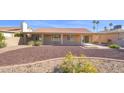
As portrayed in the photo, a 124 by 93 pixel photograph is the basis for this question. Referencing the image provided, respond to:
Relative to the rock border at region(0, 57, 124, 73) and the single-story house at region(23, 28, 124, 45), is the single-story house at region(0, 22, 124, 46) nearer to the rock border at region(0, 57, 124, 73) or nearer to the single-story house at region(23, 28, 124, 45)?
the single-story house at region(23, 28, 124, 45)

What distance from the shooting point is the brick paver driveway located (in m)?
8.17

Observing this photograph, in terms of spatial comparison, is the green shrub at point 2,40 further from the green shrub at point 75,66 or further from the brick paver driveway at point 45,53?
the green shrub at point 75,66

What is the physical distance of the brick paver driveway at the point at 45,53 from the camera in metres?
8.17

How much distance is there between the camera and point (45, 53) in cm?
827

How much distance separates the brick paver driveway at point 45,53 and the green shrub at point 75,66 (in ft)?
0.82

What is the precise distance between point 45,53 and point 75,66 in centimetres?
124

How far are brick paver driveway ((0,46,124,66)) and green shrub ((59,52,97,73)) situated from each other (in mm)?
250

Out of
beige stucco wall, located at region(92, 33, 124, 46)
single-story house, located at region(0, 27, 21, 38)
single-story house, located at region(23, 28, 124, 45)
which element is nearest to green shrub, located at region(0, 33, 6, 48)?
single-story house, located at region(0, 27, 21, 38)

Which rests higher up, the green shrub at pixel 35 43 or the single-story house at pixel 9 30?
the single-story house at pixel 9 30

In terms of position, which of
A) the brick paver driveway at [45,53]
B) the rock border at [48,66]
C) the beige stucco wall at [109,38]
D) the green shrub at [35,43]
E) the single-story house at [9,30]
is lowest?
Result: the rock border at [48,66]

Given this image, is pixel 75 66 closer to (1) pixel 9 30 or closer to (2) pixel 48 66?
(2) pixel 48 66

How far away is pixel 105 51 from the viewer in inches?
323

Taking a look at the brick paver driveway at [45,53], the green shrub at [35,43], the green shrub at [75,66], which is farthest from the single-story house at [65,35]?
the green shrub at [75,66]
